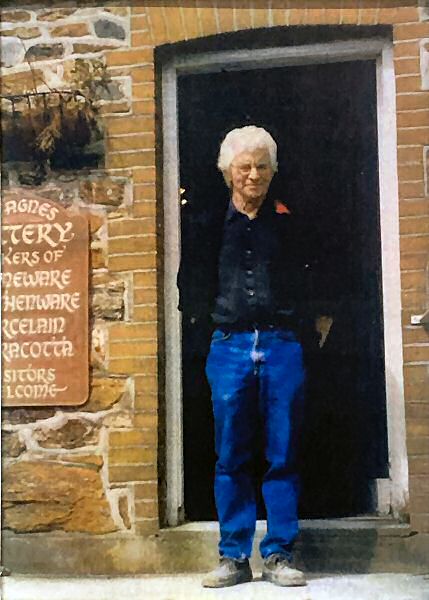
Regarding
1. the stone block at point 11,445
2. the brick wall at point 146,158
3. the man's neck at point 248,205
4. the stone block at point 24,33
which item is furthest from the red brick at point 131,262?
the stone block at point 24,33

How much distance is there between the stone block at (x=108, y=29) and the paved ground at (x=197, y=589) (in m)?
1.26

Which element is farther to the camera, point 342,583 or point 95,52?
point 95,52

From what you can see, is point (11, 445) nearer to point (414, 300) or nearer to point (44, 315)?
point (44, 315)

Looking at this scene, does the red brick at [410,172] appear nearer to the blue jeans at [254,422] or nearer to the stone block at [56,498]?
the blue jeans at [254,422]

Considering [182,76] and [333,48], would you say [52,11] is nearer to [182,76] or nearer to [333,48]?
[182,76]

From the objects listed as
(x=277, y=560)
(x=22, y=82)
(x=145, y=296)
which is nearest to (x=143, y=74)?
(x=22, y=82)

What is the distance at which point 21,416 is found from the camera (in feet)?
5.48

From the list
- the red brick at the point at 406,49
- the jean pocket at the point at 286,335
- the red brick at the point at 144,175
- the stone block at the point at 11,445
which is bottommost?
the stone block at the point at 11,445

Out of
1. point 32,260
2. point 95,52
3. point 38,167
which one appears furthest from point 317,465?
point 95,52

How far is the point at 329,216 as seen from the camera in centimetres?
165

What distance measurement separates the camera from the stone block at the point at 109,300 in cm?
167

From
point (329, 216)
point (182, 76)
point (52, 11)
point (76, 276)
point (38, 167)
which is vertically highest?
point (52, 11)

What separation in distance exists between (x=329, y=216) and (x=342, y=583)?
81cm

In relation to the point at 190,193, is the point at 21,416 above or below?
below
